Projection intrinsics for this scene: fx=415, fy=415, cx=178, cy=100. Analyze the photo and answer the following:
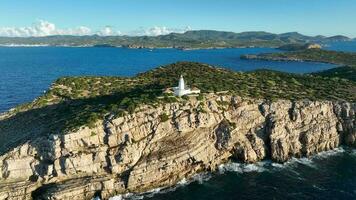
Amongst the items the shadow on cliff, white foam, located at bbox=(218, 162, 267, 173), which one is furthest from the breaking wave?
the shadow on cliff

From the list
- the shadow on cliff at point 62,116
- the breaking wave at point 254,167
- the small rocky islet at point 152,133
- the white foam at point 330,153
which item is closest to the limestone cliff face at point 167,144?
the small rocky islet at point 152,133

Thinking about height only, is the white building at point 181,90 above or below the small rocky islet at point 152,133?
above

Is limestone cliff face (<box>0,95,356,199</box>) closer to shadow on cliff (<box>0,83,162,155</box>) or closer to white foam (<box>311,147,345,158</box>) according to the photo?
white foam (<box>311,147,345,158</box>)

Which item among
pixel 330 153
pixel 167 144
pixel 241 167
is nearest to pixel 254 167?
→ pixel 241 167

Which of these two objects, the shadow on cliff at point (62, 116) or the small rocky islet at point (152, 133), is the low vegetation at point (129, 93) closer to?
the shadow on cliff at point (62, 116)

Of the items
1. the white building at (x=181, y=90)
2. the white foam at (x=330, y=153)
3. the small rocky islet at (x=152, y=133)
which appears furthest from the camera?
the white foam at (x=330, y=153)

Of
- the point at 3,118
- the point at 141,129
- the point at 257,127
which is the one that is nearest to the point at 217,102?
the point at 257,127
